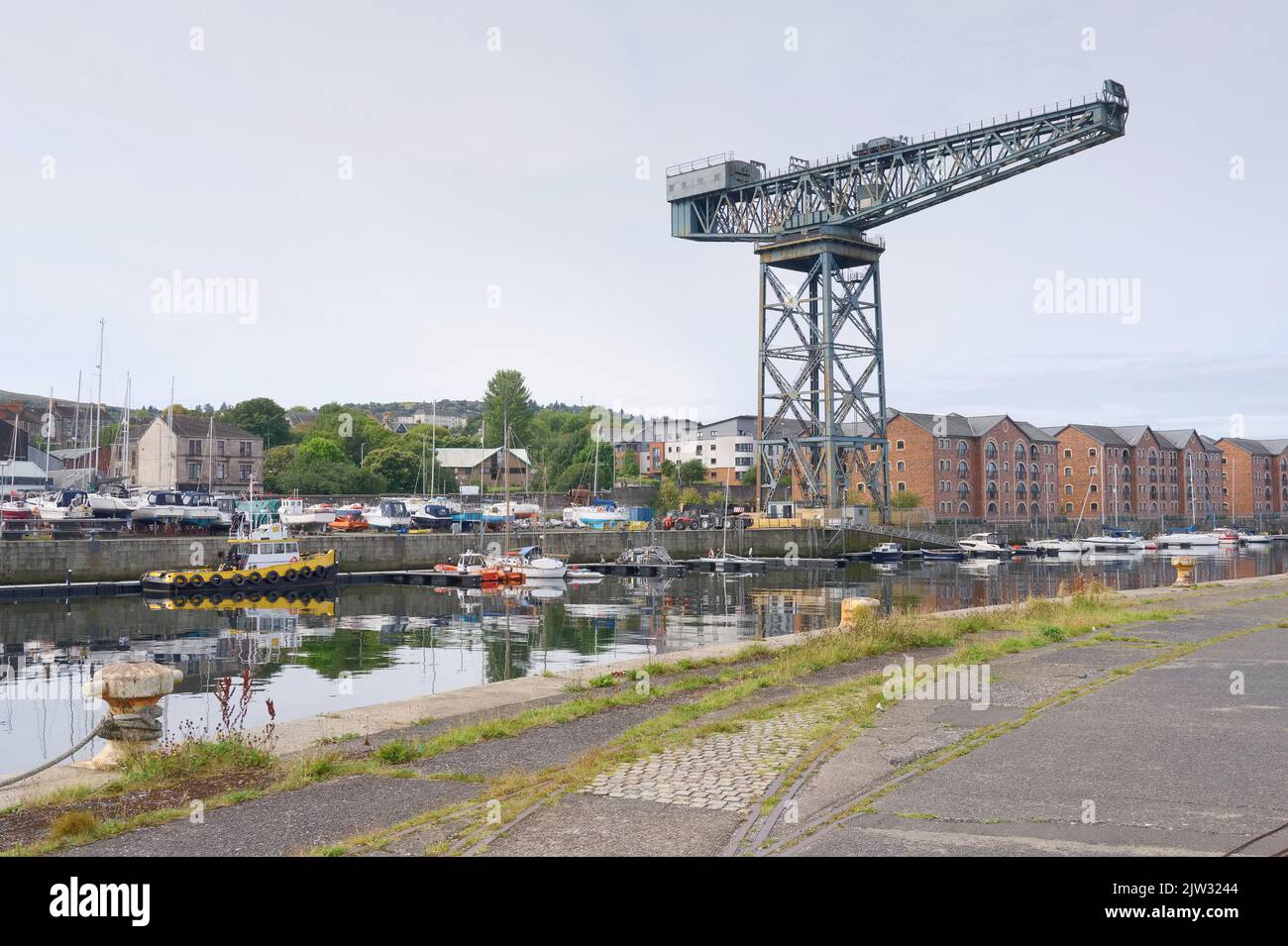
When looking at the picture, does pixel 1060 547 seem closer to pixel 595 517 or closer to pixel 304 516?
pixel 595 517

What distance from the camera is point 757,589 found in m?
56.3

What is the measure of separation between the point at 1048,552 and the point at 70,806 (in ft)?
339

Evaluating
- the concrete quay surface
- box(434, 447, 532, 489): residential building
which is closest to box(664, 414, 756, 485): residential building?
box(434, 447, 532, 489): residential building

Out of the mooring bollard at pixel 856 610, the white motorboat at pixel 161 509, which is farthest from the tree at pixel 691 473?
the mooring bollard at pixel 856 610

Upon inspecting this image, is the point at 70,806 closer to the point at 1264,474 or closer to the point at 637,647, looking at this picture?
the point at 637,647

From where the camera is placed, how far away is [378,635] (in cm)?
3484

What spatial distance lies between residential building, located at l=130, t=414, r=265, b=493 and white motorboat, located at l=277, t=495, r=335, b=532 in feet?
82.1

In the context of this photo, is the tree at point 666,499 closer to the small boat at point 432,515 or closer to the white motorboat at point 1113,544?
the small boat at point 432,515

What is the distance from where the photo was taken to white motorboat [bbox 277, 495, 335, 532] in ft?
224

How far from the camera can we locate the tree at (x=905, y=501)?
10688 centimetres

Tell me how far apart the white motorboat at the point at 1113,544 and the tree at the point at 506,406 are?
7630 centimetres

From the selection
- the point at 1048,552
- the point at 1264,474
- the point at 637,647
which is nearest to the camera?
the point at 637,647

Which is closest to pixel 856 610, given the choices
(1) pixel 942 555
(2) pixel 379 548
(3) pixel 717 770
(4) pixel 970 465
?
(3) pixel 717 770
